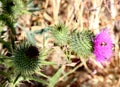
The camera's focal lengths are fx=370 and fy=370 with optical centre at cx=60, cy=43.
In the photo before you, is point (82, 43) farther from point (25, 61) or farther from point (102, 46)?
point (25, 61)

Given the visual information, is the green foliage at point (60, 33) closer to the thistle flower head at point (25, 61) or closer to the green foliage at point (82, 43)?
the green foliage at point (82, 43)

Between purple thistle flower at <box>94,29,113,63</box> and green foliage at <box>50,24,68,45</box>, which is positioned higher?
green foliage at <box>50,24,68,45</box>

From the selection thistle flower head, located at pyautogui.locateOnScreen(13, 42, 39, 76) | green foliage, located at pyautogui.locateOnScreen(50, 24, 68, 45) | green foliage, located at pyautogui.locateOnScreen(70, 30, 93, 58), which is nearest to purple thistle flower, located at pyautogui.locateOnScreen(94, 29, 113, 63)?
green foliage, located at pyautogui.locateOnScreen(70, 30, 93, 58)

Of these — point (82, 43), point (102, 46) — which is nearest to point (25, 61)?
point (82, 43)

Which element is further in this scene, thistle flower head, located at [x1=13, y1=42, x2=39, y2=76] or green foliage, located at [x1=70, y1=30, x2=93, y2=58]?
green foliage, located at [x1=70, y1=30, x2=93, y2=58]

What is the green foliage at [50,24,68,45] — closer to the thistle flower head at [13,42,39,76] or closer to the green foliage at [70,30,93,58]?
the green foliage at [70,30,93,58]

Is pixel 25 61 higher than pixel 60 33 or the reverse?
the reverse
